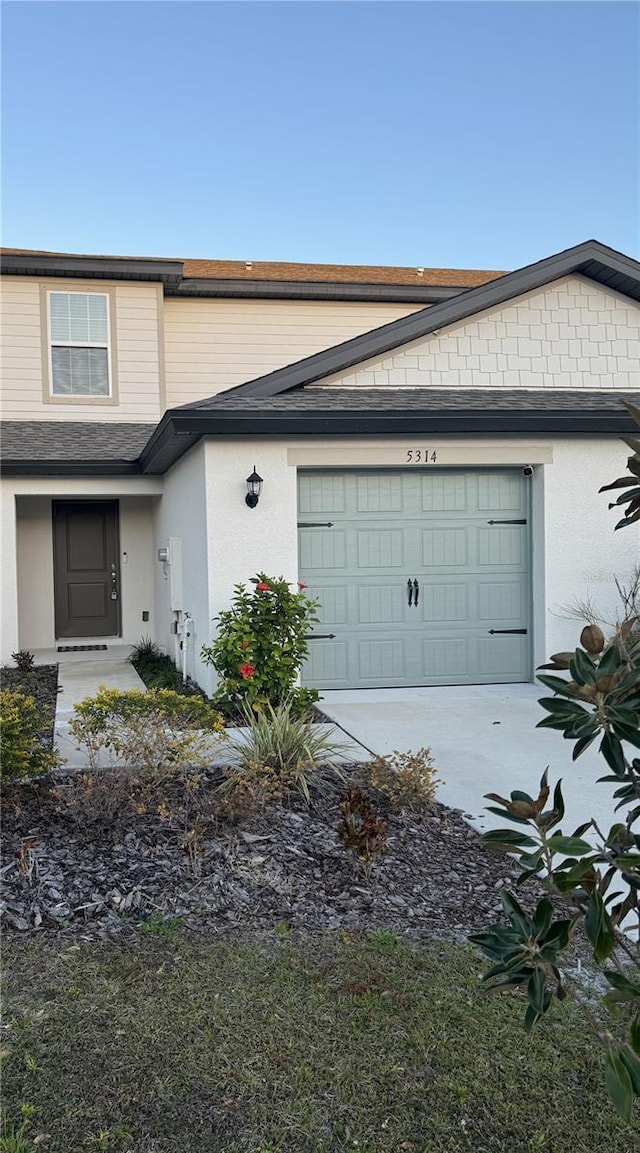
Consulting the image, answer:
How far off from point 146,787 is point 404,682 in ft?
17.1

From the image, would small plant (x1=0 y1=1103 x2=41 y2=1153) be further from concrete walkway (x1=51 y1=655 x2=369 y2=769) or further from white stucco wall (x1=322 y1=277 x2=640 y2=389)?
white stucco wall (x1=322 y1=277 x2=640 y2=389)

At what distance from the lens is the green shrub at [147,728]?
5398mm

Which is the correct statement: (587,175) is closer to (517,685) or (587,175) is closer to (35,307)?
(517,685)

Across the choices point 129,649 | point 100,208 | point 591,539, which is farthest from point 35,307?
point 591,539

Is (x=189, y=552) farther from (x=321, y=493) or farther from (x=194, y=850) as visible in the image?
(x=194, y=850)

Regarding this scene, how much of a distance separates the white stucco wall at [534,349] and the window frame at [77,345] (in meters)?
5.79

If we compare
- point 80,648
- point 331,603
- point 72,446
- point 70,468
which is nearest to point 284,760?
point 331,603

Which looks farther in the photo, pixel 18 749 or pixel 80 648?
pixel 80 648

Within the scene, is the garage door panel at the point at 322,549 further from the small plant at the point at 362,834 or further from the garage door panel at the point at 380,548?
the small plant at the point at 362,834

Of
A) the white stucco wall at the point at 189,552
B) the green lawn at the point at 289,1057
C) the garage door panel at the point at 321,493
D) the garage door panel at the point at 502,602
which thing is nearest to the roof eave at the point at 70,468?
the white stucco wall at the point at 189,552

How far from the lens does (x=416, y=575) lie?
10047 millimetres

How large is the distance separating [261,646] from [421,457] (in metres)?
2.91

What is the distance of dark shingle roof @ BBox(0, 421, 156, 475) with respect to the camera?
12641 mm

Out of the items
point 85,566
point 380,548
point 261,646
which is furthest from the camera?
point 85,566
